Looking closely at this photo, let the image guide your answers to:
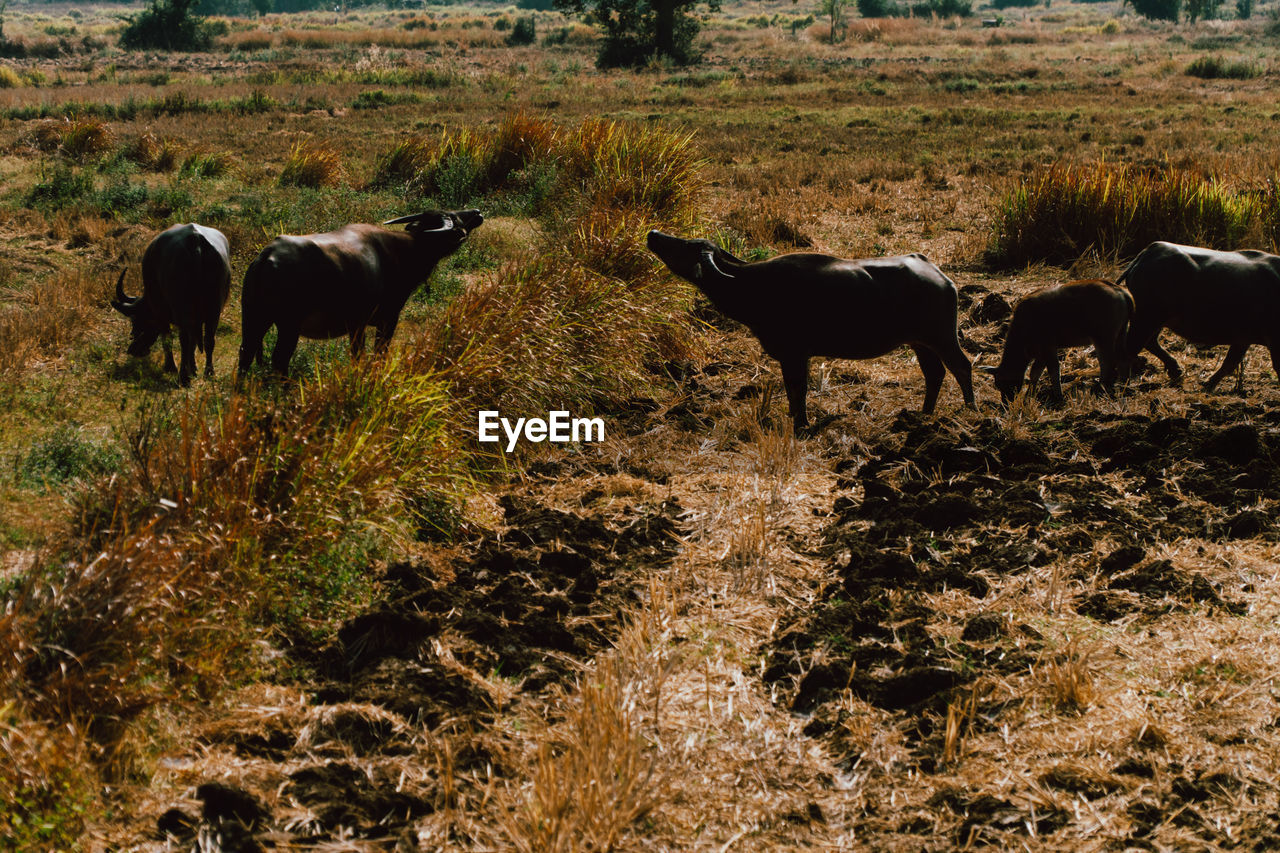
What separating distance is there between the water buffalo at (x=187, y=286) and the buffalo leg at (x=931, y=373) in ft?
16.3

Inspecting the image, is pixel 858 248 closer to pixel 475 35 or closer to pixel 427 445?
pixel 427 445

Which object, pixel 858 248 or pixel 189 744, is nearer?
pixel 189 744

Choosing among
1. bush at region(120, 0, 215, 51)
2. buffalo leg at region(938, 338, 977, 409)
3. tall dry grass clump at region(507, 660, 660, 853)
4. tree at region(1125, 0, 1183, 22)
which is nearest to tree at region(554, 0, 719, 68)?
bush at region(120, 0, 215, 51)

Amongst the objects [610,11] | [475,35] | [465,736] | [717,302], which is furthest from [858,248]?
[475,35]

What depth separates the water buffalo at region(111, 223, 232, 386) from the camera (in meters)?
7.92

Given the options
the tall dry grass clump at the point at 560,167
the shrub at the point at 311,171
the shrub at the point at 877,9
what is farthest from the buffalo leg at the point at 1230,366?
the shrub at the point at 877,9

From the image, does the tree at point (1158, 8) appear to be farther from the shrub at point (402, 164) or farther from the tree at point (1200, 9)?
the shrub at point (402, 164)

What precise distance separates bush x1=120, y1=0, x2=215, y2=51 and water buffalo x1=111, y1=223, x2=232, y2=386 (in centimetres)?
5483

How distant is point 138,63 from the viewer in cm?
4941

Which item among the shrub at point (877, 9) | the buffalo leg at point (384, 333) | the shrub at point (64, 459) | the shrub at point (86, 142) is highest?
the shrub at point (877, 9)

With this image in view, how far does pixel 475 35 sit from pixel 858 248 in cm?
5611

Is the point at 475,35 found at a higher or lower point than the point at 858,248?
higher

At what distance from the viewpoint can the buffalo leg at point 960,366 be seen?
293 inches

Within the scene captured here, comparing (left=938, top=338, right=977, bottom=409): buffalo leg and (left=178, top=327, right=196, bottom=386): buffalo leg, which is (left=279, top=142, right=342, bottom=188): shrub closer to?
(left=178, top=327, right=196, bottom=386): buffalo leg
